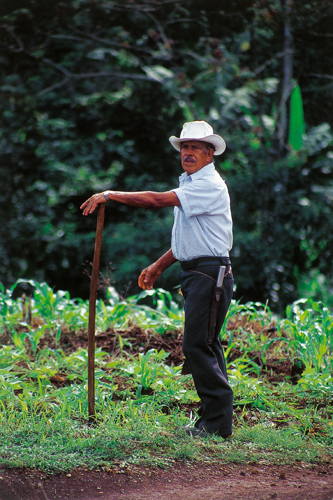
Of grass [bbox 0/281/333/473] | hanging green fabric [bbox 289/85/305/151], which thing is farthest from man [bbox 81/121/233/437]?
hanging green fabric [bbox 289/85/305/151]

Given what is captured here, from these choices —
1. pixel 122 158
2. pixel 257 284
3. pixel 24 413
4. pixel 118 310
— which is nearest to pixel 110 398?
pixel 24 413

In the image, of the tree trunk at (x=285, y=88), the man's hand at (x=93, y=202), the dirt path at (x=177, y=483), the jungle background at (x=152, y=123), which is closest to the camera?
the dirt path at (x=177, y=483)

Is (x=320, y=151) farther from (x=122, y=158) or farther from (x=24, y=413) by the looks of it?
(x=24, y=413)

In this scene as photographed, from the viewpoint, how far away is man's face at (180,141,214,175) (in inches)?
141

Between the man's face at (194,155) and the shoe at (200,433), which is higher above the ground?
the man's face at (194,155)

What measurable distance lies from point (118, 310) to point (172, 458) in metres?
2.18

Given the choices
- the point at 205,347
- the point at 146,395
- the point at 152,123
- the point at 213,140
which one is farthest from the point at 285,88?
the point at 205,347

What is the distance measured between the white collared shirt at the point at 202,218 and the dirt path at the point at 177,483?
1.19 m

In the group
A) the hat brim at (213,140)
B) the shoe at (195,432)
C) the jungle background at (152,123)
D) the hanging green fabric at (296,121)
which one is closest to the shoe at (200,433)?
the shoe at (195,432)

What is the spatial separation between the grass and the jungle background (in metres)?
2.86

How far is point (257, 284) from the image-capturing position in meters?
8.11

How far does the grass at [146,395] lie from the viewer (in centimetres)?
334

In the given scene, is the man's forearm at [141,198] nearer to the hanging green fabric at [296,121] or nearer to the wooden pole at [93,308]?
the wooden pole at [93,308]

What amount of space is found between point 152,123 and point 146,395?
232 inches
